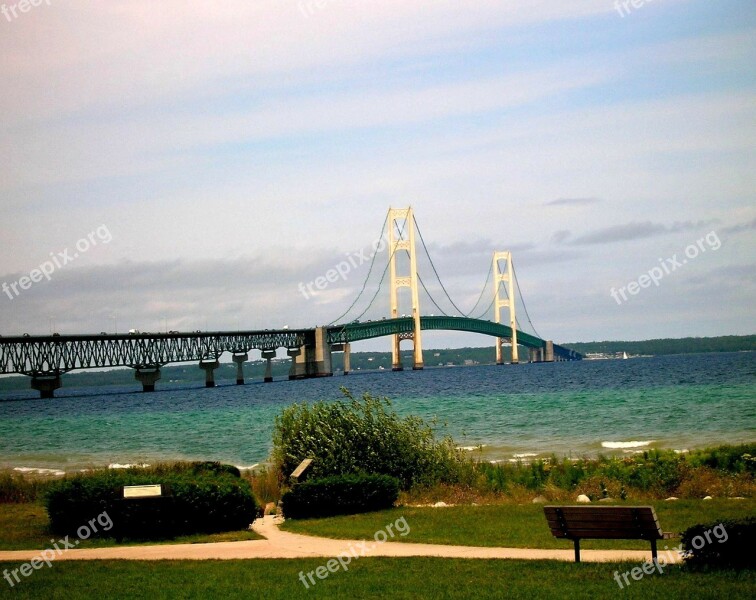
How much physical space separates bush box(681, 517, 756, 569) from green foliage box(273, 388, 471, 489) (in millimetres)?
8683

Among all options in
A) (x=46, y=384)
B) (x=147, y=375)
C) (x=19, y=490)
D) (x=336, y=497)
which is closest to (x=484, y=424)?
(x=19, y=490)

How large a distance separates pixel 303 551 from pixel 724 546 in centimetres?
548

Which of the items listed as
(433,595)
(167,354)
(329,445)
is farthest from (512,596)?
(167,354)

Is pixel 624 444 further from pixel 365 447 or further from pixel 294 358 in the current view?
pixel 294 358

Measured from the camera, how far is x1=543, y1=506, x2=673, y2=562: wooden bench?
10414mm

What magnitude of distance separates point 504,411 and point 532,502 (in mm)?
28842

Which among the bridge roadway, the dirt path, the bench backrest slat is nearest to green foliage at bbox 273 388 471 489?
the dirt path

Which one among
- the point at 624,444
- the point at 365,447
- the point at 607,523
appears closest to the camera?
the point at 607,523

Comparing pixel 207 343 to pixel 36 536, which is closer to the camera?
pixel 36 536

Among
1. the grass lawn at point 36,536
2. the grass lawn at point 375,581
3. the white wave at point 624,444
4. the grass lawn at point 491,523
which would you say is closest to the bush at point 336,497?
the grass lawn at point 491,523

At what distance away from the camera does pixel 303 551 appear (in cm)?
1330

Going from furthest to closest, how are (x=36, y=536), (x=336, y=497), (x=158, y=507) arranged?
(x=336, y=497) < (x=36, y=536) < (x=158, y=507)

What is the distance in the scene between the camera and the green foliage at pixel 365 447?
19047 mm

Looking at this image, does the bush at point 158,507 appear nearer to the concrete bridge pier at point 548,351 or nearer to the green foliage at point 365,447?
the green foliage at point 365,447
